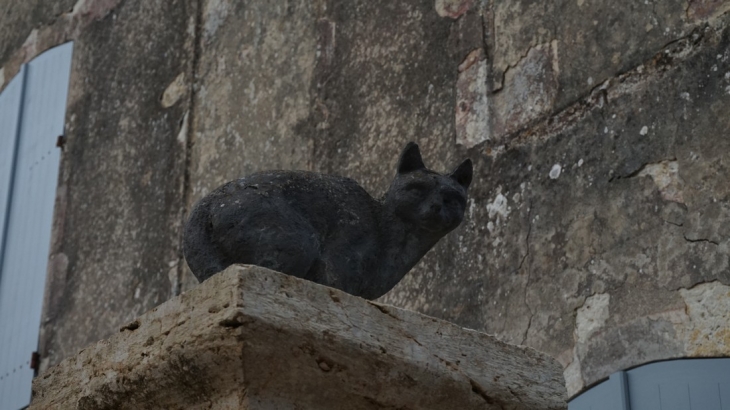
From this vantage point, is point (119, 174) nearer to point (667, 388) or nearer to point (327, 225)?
point (667, 388)

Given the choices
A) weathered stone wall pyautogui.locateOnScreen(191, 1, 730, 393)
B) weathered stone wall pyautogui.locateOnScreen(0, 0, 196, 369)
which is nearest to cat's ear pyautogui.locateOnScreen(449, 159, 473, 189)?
weathered stone wall pyautogui.locateOnScreen(191, 1, 730, 393)

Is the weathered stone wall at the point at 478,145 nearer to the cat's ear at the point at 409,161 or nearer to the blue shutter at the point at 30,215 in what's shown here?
the blue shutter at the point at 30,215

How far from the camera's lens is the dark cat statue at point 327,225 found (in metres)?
2.64

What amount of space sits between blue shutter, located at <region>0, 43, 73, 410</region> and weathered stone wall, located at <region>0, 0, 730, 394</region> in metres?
0.18

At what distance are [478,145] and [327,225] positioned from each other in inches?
94.7

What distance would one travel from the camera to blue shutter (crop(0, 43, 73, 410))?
739 cm

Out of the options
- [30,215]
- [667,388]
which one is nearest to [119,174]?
[30,215]

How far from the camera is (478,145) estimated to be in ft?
16.8

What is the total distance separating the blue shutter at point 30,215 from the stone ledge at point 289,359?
4.88 m

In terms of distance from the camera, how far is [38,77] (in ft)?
27.2

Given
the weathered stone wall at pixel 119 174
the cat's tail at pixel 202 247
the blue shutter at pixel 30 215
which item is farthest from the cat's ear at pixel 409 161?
the blue shutter at pixel 30 215

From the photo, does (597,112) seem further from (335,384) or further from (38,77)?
(38,77)

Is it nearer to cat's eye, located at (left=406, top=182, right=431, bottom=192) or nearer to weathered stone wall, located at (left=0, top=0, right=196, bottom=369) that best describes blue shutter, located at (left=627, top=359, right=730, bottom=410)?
cat's eye, located at (left=406, top=182, right=431, bottom=192)

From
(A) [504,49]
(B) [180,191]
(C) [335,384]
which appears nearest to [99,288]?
(B) [180,191]
